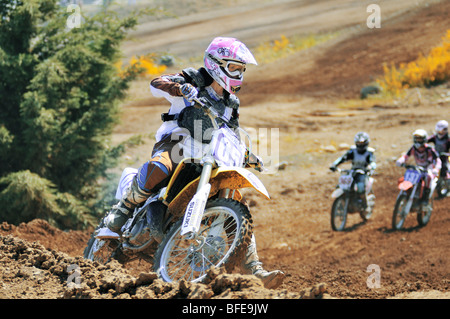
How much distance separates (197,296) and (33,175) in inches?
321

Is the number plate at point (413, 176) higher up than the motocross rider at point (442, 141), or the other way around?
the motocross rider at point (442, 141)

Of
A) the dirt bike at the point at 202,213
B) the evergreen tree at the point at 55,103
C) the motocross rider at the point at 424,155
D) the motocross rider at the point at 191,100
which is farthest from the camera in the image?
the motocross rider at the point at 424,155

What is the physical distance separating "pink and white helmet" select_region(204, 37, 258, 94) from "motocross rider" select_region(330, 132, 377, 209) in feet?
26.1

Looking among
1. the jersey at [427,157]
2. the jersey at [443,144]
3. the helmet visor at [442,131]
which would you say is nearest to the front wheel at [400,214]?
the jersey at [427,157]

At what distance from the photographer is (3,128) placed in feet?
39.8

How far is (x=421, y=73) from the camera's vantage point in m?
27.2

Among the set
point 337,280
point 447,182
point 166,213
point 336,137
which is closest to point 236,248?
point 166,213

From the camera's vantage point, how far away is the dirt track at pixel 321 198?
596cm

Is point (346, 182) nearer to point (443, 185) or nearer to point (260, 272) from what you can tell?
point (443, 185)

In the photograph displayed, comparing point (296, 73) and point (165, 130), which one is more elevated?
point (296, 73)

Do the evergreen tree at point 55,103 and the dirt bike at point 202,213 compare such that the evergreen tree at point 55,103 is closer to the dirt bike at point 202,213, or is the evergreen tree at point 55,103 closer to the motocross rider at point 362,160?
the motocross rider at point 362,160

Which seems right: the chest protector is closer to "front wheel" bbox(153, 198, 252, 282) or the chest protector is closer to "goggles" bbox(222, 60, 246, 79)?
"goggles" bbox(222, 60, 246, 79)

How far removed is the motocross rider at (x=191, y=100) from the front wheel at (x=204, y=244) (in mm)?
356
